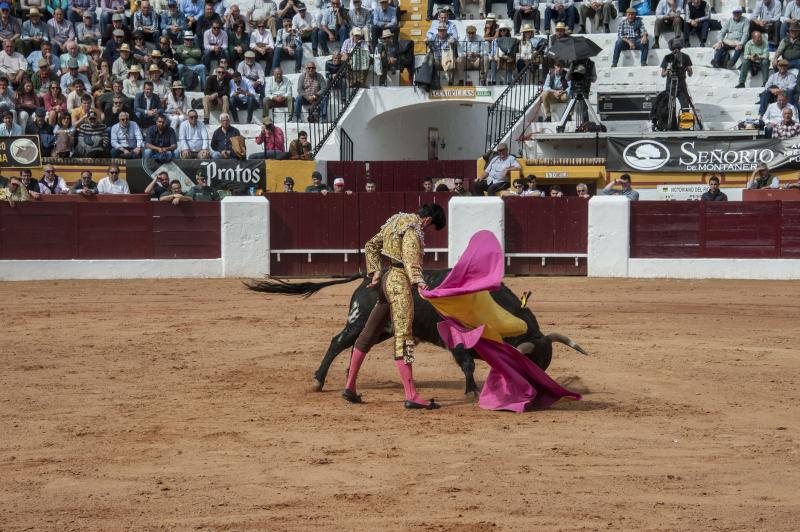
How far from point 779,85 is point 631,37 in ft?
9.11

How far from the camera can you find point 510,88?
18.9 m

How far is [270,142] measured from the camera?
17.7 meters

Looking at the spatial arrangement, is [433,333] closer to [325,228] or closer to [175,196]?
[325,228]

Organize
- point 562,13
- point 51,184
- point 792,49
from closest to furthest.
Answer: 1. point 51,184
2. point 792,49
3. point 562,13

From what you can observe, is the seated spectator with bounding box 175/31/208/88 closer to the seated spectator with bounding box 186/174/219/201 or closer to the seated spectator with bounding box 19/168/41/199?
the seated spectator with bounding box 186/174/219/201

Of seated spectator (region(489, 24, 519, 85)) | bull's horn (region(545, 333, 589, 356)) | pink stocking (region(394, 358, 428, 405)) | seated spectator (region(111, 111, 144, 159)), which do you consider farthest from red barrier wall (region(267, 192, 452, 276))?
pink stocking (region(394, 358, 428, 405))

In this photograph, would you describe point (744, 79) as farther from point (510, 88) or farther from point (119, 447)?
point (119, 447)

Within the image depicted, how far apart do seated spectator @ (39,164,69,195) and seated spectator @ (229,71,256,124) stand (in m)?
3.94

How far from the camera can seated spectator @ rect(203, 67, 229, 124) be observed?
18.8 m

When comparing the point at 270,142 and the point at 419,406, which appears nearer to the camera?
the point at 419,406

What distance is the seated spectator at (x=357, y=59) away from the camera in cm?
1964

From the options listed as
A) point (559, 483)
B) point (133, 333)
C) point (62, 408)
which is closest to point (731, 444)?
point (559, 483)

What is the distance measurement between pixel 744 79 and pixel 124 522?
16166 millimetres

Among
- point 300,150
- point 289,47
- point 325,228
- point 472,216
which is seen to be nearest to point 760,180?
point 472,216
